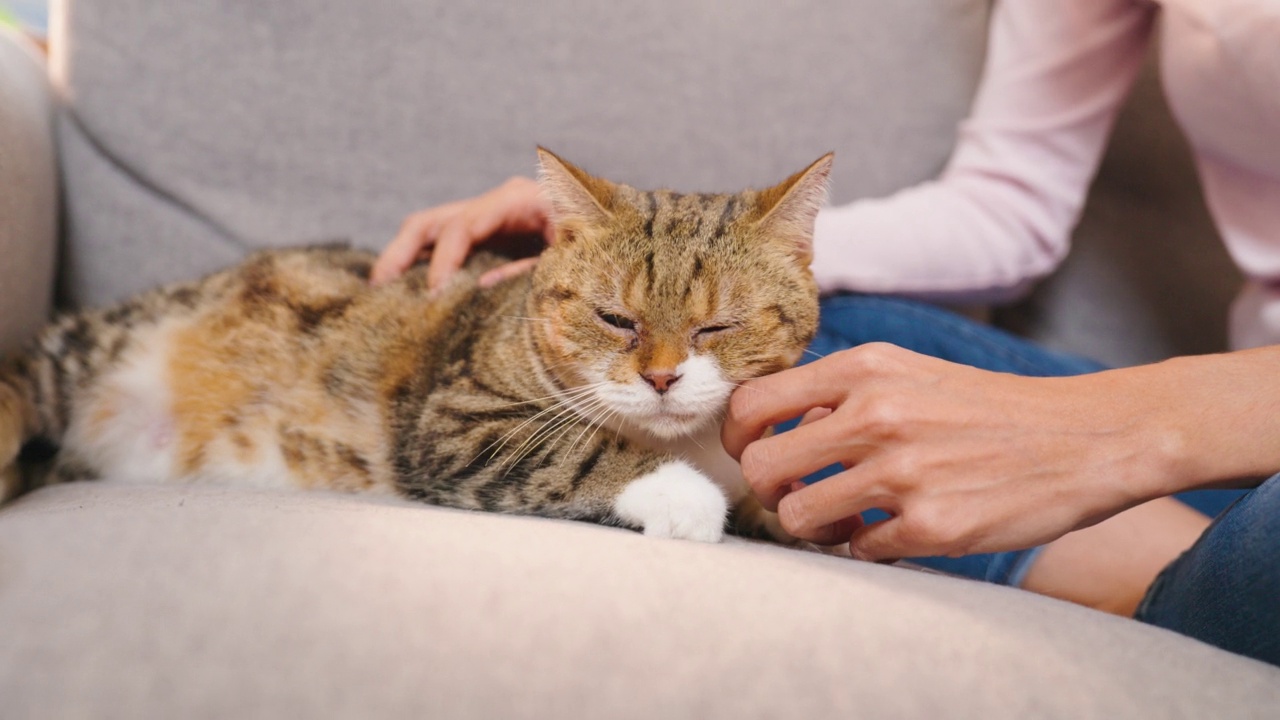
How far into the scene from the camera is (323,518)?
69cm

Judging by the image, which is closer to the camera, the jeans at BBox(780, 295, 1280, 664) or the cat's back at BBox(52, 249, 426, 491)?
the jeans at BBox(780, 295, 1280, 664)

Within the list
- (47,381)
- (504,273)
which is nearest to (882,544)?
(504,273)

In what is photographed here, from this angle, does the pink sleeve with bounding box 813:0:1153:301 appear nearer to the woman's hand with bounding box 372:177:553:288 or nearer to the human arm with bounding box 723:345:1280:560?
the woman's hand with bounding box 372:177:553:288

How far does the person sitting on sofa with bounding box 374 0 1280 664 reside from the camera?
2.60 ft

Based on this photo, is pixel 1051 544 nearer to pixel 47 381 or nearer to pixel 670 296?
pixel 670 296

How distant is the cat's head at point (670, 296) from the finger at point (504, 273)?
253 millimetres

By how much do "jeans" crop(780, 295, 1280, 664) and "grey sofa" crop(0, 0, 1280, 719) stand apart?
9 centimetres

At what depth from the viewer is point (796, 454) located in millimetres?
842

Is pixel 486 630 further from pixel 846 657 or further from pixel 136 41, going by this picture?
pixel 136 41

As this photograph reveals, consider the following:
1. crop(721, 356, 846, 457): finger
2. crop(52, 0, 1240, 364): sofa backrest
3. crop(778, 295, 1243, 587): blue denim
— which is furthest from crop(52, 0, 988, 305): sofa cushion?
crop(721, 356, 846, 457): finger

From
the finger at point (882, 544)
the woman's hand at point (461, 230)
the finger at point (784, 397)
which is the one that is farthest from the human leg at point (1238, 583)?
the woman's hand at point (461, 230)

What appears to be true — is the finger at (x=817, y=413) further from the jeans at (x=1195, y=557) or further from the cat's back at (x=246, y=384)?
the cat's back at (x=246, y=384)

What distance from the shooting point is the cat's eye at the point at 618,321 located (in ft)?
3.34

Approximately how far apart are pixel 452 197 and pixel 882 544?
1172mm
